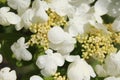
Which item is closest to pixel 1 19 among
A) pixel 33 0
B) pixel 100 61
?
pixel 33 0

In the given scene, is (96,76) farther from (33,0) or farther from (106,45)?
(33,0)

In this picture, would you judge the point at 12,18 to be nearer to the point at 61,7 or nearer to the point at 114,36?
the point at 61,7

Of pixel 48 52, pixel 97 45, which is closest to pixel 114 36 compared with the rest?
pixel 97 45

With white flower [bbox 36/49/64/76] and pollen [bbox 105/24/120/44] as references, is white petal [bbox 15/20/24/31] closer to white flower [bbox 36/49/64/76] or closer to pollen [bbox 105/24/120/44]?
white flower [bbox 36/49/64/76]

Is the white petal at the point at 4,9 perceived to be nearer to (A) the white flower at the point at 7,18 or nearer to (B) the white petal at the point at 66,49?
(A) the white flower at the point at 7,18

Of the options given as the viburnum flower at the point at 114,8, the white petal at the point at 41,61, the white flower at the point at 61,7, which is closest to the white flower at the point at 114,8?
the viburnum flower at the point at 114,8

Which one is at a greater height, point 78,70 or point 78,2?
point 78,2
